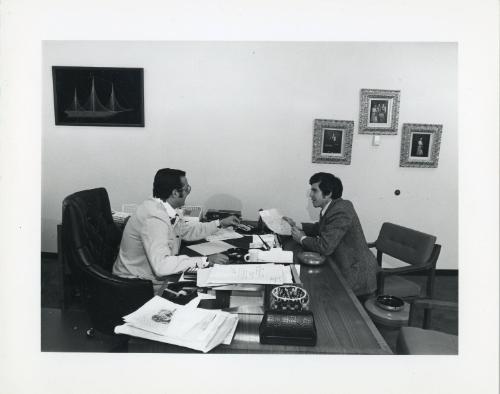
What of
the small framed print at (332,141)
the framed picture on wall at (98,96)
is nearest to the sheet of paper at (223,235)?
the small framed print at (332,141)

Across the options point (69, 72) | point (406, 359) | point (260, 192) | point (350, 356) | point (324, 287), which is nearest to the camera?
point (350, 356)

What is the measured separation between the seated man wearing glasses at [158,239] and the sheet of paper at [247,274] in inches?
7.6

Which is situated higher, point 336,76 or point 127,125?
point 336,76

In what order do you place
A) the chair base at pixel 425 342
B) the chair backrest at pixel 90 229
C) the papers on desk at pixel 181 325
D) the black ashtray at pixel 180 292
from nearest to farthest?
the papers on desk at pixel 181 325, the black ashtray at pixel 180 292, the chair base at pixel 425 342, the chair backrest at pixel 90 229

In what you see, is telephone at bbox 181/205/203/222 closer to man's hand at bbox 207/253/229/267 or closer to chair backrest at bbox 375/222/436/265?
man's hand at bbox 207/253/229/267

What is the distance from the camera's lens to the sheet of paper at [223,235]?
221 cm

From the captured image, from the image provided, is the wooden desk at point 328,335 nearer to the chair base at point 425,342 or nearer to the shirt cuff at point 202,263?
the chair base at point 425,342

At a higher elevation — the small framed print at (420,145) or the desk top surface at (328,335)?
the small framed print at (420,145)

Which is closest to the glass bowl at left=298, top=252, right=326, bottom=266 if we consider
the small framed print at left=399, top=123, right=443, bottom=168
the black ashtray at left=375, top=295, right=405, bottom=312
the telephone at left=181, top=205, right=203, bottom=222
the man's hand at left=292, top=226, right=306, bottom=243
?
the man's hand at left=292, top=226, right=306, bottom=243

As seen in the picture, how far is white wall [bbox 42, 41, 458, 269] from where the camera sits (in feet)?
10.4

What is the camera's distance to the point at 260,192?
3369 millimetres
